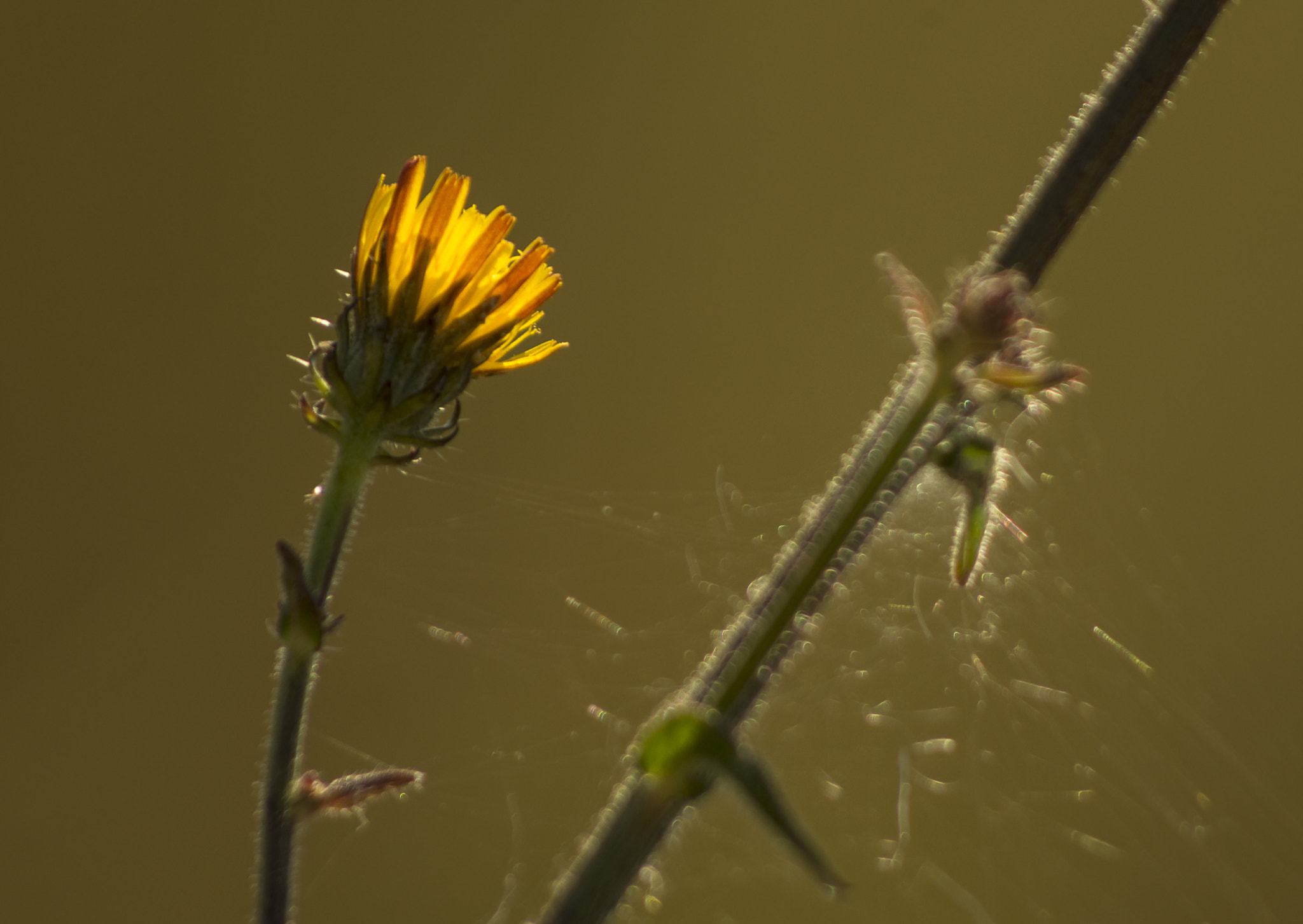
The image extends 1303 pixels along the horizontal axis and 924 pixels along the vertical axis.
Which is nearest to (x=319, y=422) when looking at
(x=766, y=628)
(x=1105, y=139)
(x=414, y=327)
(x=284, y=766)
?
(x=414, y=327)

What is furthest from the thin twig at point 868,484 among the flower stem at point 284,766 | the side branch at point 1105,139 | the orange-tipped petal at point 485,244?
the orange-tipped petal at point 485,244

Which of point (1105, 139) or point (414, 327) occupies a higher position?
point (1105, 139)

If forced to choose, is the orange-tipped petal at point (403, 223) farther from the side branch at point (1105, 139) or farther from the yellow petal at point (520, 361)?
the side branch at point (1105, 139)

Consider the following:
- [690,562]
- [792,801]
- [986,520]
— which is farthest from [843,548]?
[792,801]

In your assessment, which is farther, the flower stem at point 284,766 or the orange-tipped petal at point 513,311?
the orange-tipped petal at point 513,311

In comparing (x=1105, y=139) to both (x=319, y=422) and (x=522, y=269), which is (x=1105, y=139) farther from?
(x=319, y=422)

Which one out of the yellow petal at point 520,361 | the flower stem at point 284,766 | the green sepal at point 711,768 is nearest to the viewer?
the green sepal at point 711,768

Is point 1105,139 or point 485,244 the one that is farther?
point 485,244
